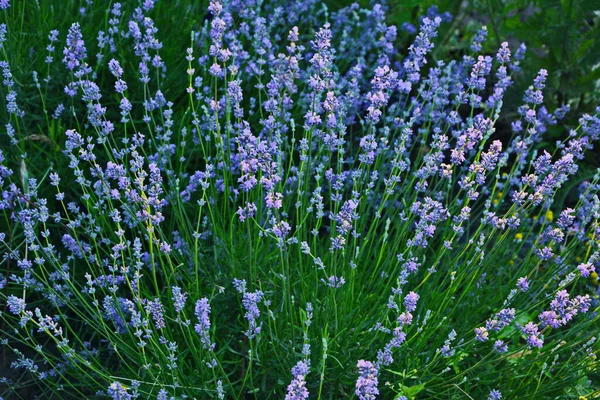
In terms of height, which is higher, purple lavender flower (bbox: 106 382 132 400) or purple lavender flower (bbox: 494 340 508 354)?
purple lavender flower (bbox: 494 340 508 354)

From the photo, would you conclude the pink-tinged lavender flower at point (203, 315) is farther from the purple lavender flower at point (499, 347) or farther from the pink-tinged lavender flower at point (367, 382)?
the purple lavender flower at point (499, 347)

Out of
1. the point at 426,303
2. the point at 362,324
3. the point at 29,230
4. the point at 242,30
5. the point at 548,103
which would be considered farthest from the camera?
the point at 548,103

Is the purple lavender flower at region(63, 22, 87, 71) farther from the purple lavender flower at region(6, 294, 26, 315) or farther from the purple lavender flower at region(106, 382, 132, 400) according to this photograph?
the purple lavender flower at region(106, 382, 132, 400)

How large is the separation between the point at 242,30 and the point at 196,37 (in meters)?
0.29

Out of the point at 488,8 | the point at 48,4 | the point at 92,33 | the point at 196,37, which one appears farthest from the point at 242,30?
the point at 488,8

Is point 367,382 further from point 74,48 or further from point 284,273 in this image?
point 74,48

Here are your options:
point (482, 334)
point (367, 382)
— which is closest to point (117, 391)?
point (367, 382)

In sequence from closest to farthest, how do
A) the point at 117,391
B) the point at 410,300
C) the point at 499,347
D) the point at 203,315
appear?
the point at 117,391, the point at 203,315, the point at 410,300, the point at 499,347

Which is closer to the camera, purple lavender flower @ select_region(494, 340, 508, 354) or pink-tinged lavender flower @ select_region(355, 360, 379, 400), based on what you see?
pink-tinged lavender flower @ select_region(355, 360, 379, 400)

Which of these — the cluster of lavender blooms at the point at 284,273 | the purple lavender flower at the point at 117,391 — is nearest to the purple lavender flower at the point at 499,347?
the cluster of lavender blooms at the point at 284,273

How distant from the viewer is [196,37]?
355 cm

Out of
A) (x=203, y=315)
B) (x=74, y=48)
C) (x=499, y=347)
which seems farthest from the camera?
(x=74, y=48)

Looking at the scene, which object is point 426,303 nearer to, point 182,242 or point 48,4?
point 182,242

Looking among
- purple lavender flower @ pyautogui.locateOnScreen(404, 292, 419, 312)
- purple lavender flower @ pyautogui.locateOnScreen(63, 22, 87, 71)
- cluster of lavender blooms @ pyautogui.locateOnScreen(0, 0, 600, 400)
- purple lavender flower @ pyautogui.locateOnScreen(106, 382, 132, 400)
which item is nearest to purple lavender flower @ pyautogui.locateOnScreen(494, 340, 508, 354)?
cluster of lavender blooms @ pyautogui.locateOnScreen(0, 0, 600, 400)
